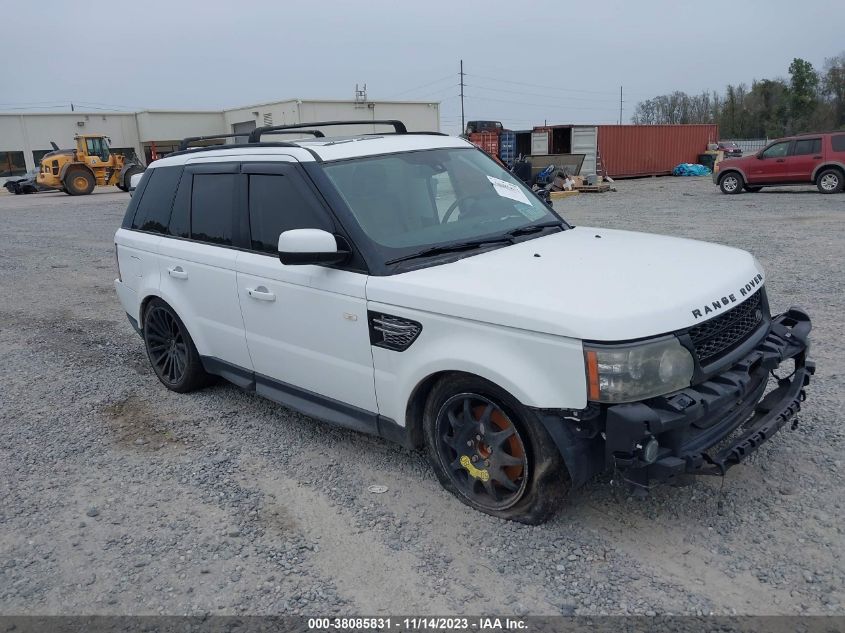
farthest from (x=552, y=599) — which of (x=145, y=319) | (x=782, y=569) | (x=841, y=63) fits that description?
(x=841, y=63)

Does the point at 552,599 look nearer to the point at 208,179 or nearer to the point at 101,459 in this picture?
the point at 101,459

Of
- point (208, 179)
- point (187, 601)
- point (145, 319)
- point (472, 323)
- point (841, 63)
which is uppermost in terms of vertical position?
point (841, 63)

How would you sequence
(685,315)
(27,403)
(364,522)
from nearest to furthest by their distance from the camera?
(685,315), (364,522), (27,403)

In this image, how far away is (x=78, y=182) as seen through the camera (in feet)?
108

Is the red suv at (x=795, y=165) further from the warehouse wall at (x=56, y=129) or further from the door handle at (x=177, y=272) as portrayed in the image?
the warehouse wall at (x=56, y=129)

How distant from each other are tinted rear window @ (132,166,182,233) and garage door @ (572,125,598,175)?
84.7 feet

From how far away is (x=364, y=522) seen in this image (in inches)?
139

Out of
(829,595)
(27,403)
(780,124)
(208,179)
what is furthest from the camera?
(780,124)

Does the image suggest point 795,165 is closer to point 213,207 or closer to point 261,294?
point 213,207

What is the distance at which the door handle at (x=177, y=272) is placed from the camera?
489cm

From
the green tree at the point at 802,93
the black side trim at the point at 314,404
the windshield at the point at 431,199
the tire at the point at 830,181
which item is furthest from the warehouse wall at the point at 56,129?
the green tree at the point at 802,93

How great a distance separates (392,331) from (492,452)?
0.77 m

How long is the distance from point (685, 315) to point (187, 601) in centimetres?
245

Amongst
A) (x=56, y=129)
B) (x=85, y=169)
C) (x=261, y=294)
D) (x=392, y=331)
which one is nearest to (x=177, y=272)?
(x=261, y=294)
